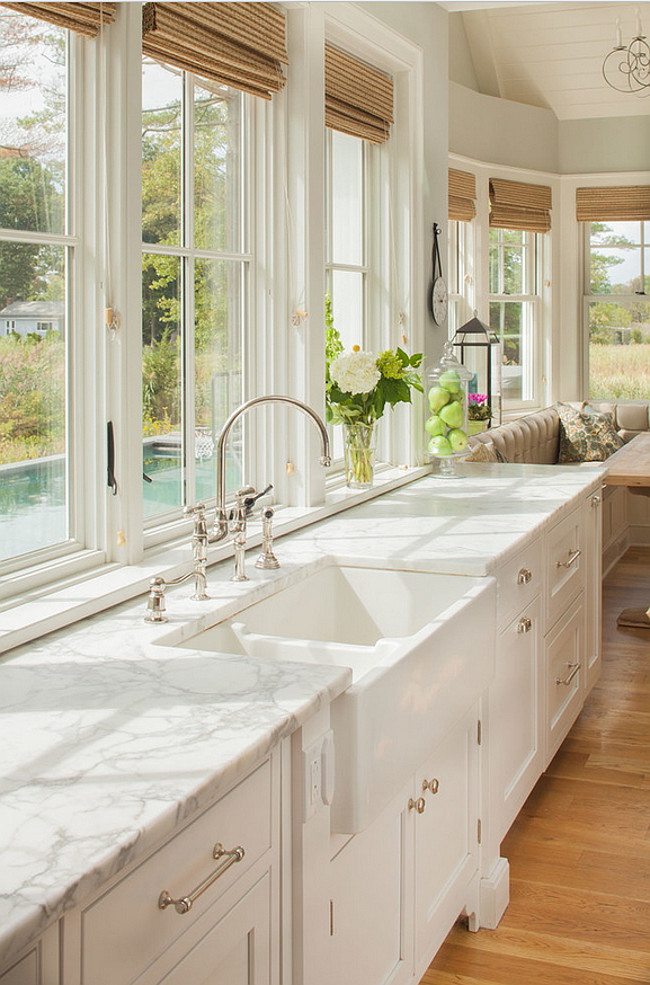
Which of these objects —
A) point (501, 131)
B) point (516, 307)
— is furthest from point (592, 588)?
point (501, 131)

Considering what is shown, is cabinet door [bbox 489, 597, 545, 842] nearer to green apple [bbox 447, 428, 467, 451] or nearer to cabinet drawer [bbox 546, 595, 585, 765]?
cabinet drawer [bbox 546, 595, 585, 765]

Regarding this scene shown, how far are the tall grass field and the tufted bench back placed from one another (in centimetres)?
12

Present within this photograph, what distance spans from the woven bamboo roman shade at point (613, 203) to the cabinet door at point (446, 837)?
5.59m

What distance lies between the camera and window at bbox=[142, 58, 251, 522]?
245cm

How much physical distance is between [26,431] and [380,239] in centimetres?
212

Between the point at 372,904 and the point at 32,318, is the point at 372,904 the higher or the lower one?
the lower one

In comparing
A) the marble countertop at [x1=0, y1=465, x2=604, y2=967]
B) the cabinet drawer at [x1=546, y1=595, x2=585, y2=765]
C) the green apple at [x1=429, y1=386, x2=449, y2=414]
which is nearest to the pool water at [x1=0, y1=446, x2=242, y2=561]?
Answer: the marble countertop at [x1=0, y1=465, x2=604, y2=967]

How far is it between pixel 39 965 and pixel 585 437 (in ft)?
19.7

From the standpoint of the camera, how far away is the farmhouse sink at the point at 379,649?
1.65 meters

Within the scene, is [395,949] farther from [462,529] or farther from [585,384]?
[585,384]

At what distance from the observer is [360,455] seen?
343 centimetres

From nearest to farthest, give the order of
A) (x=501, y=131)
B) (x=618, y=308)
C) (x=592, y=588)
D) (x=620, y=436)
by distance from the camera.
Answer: (x=592, y=588), (x=501, y=131), (x=620, y=436), (x=618, y=308)

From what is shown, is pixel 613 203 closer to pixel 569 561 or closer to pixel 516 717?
pixel 569 561

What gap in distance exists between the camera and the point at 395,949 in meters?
1.96
